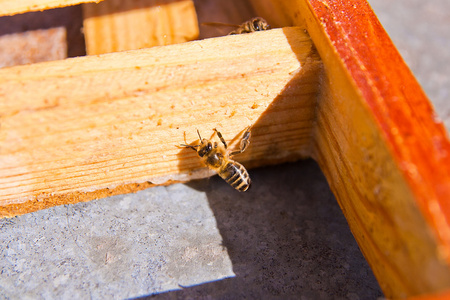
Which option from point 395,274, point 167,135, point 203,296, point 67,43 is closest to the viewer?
point 395,274

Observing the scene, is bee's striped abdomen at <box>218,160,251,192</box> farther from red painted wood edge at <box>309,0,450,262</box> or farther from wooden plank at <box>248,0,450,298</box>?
red painted wood edge at <box>309,0,450,262</box>

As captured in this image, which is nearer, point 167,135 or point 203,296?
point 203,296

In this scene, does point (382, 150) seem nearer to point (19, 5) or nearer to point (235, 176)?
point (235, 176)

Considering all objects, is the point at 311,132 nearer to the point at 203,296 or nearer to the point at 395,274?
the point at 395,274

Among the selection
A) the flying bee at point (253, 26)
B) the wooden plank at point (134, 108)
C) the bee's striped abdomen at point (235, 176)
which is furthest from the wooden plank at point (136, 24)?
the bee's striped abdomen at point (235, 176)

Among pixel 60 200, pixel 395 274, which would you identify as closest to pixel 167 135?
pixel 60 200

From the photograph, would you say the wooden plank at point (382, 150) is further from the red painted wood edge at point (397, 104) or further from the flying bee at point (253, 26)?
the flying bee at point (253, 26)
